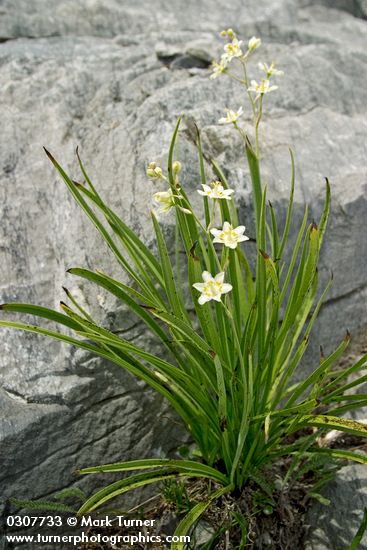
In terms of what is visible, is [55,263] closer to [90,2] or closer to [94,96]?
[94,96]

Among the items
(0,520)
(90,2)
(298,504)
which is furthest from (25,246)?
(90,2)

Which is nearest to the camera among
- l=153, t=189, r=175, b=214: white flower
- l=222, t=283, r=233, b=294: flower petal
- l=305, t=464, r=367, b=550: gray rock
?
l=222, t=283, r=233, b=294: flower petal

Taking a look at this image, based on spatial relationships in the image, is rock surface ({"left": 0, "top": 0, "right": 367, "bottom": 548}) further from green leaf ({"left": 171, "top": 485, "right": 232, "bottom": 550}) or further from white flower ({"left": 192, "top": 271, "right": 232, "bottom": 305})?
white flower ({"left": 192, "top": 271, "right": 232, "bottom": 305})

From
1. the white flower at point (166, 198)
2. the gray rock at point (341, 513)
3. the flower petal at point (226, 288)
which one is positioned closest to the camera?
the flower petal at point (226, 288)

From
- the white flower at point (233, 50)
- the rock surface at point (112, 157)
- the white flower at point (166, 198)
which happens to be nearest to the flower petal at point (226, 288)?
the white flower at point (166, 198)

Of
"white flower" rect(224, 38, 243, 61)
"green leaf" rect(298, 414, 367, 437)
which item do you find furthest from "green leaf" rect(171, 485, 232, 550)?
"white flower" rect(224, 38, 243, 61)

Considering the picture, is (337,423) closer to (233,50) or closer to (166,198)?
(166,198)

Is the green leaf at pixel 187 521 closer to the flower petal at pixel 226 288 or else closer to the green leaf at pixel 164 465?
the green leaf at pixel 164 465

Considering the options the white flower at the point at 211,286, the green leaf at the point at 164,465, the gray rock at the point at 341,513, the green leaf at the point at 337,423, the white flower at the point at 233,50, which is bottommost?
the gray rock at the point at 341,513
